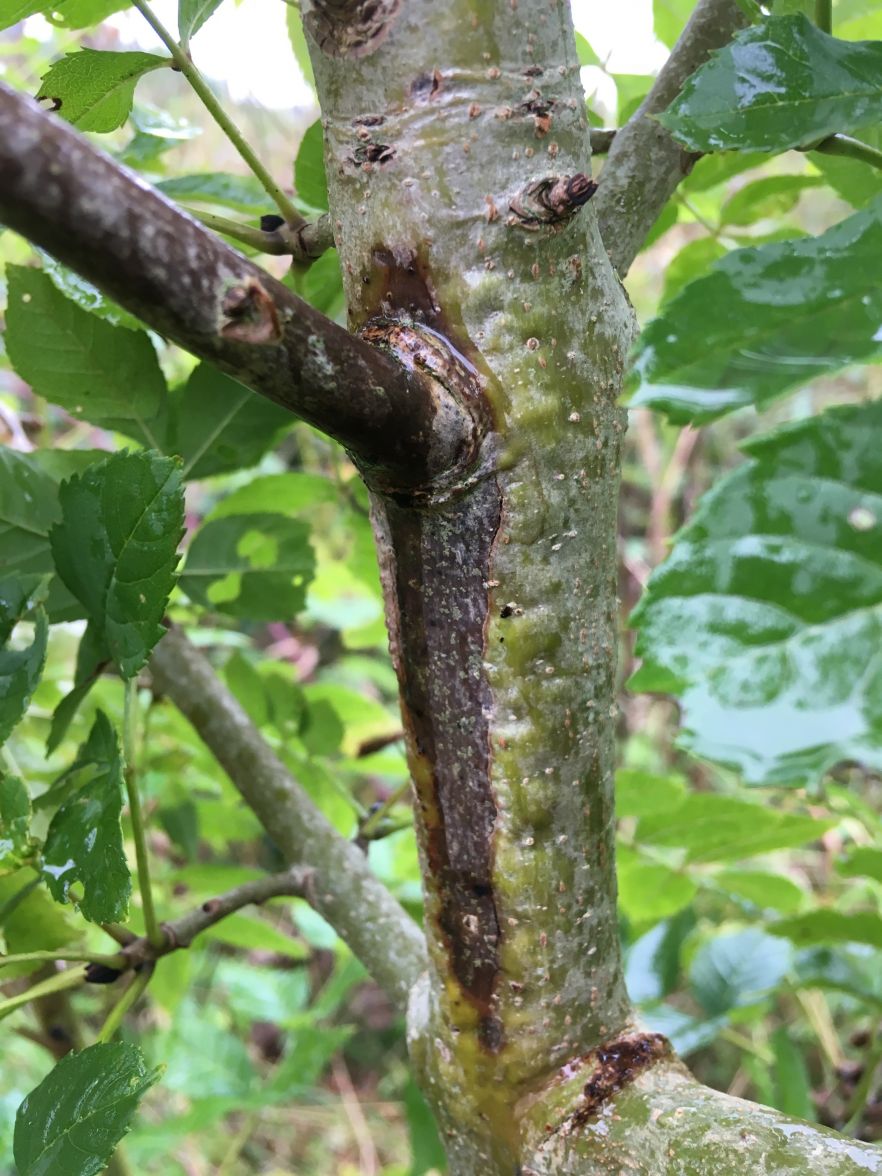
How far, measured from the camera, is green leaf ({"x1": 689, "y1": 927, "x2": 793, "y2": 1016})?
0.78 metres

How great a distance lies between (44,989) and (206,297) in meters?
0.29

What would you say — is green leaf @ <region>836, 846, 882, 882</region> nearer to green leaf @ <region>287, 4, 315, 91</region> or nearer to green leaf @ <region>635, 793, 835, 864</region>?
green leaf @ <region>635, 793, 835, 864</region>

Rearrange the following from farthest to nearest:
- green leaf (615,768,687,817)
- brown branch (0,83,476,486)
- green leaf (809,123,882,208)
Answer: green leaf (615,768,687,817) < green leaf (809,123,882,208) < brown branch (0,83,476,486)

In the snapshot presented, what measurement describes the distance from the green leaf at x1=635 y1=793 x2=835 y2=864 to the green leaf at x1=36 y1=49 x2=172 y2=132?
1.64ft

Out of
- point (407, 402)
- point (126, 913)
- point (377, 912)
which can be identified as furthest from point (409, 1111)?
Result: point (407, 402)

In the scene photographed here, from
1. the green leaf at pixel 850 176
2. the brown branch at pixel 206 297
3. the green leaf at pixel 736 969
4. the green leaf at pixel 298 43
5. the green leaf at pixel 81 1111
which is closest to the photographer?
the brown branch at pixel 206 297

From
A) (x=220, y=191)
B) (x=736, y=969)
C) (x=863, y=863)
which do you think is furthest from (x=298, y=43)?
(x=736, y=969)

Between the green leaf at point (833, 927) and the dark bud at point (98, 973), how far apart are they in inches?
16.9

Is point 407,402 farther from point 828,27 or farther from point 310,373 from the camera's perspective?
point 828,27

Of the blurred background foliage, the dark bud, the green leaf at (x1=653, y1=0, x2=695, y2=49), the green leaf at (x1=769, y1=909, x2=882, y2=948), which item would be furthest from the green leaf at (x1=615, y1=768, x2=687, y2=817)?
the green leaf at (x1=653, y1=0, x2=695, y2=49)

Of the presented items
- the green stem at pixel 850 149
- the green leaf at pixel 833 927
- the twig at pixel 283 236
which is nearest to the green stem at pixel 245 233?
the twig at pixel 283 236

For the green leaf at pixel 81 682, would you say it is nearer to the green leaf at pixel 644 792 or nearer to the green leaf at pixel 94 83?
the green leaf at pixel 94 83

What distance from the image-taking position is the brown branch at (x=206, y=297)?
165 millimetres

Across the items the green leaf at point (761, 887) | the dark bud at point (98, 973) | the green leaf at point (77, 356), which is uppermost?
the green leaf at point (77, 356)
